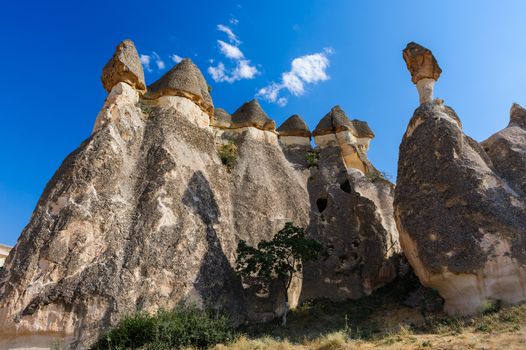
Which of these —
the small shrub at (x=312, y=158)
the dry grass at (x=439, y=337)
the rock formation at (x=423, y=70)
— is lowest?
the dry grass at (x=439, y=337)

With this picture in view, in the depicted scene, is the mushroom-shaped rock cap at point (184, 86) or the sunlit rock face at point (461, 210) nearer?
the sunlit rock face at point (461, 210)

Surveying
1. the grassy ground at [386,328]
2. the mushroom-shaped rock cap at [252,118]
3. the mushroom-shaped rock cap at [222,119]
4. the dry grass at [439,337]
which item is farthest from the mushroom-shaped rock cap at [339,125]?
the dry grass at [439,337]

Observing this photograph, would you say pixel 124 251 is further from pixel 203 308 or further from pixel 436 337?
pixel 436 337

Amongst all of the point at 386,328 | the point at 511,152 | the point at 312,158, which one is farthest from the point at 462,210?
the point at 312,158

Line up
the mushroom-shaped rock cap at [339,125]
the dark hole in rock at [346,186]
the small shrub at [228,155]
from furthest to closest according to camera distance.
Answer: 1. the mushroom-shaped rock cap at [339,125]
2. the dark hole in rock at [346,186]
3. the small shrub at [228,155]

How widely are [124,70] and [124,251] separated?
7.44 metres

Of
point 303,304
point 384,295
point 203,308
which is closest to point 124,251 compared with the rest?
point 203,308

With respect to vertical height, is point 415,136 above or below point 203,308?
above

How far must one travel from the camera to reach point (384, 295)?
15383 mm

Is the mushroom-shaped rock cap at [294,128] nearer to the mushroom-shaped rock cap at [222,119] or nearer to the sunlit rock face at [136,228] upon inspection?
the mushroom-shaped rock cap at [222,119]

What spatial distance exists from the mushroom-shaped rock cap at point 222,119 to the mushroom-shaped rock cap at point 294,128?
3182 millimetres

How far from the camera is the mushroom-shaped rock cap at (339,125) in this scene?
23.0 metres

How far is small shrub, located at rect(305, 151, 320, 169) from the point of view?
21.7 m

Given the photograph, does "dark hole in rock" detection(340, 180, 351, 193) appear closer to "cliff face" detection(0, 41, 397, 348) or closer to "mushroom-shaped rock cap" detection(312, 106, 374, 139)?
"cliff face" detection(0, 41, 397, 348)
